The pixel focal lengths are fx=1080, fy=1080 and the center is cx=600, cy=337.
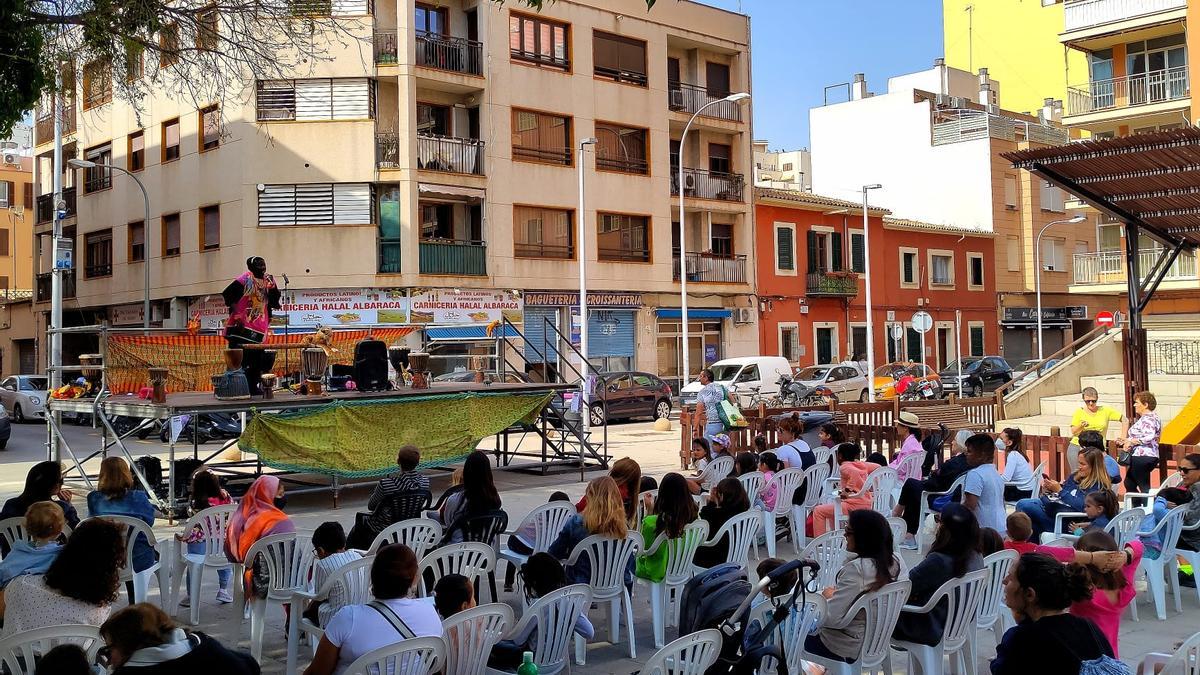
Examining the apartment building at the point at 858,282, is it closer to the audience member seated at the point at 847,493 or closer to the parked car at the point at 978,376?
the parked car at the point at 978,376

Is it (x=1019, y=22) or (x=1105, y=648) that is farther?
(x=1019, y=22)

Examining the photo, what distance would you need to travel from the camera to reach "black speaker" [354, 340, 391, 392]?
592 inches

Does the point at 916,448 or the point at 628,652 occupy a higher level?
the point at 916,448

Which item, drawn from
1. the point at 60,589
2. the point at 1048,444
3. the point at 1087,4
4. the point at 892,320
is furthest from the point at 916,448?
the point at 892,320

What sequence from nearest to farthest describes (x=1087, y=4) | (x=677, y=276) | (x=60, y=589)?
1. (x=60, y=589)
2. (x=1087, y=4)
3. (x=677, y=276)

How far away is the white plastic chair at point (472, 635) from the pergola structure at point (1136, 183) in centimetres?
1315

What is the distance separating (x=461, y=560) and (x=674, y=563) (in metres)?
1.57

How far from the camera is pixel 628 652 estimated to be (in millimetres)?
7273

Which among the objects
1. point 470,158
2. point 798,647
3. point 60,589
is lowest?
point 798,647

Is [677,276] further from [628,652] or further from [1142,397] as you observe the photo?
[628,652]

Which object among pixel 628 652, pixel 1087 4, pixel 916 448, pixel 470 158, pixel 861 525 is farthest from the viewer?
pixel 1087 4

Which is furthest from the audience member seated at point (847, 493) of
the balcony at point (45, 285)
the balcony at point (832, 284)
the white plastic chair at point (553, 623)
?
the balcony at point (45, 285)

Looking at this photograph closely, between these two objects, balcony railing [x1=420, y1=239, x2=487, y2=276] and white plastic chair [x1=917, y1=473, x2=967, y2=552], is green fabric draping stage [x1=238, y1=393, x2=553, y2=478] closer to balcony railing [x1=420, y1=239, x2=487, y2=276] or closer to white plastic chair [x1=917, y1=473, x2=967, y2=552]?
white plastic chair [x1=917, y1=473, x2=967, y2=552]

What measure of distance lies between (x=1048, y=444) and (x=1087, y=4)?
2645 cm
